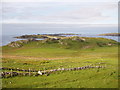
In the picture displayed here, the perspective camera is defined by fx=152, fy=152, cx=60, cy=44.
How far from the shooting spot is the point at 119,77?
97.8 feet

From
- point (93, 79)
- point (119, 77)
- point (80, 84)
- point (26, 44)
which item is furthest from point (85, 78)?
point (26, 44)

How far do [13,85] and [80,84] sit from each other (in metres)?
12.0

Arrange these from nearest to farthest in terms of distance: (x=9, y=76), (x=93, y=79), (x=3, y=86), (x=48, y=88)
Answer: (x=48, y=88)
(x=3, y=86)
(x=93, y=79)
(x=9, y=76)

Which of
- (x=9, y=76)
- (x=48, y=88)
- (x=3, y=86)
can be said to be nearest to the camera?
(x=48, y=88)

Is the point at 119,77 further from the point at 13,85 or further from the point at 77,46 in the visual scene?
the point at 77,46

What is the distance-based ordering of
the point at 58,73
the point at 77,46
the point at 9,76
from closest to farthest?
the point at 9,76 → the point at 58,73 → the point at 77,46

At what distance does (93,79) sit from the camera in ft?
96.8

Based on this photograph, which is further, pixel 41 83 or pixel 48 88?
pixel 41 83

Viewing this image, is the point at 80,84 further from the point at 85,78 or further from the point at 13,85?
the point at 13,85

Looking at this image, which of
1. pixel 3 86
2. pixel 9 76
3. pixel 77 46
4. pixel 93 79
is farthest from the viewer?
pixel 77 46

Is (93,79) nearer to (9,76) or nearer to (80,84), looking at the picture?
(80,84)

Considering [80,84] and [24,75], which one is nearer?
[80,84]

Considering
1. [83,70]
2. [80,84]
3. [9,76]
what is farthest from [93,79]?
[9,76]

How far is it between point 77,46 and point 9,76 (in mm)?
81460
